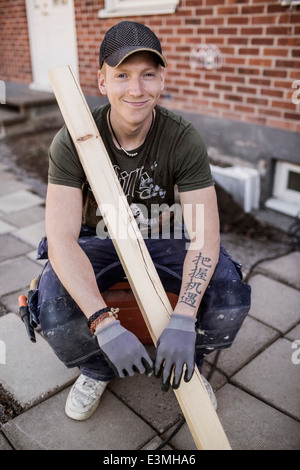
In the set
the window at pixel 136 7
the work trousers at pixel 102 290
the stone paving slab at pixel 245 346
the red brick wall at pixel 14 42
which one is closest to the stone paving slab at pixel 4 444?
the work trousers at pixel 102 290

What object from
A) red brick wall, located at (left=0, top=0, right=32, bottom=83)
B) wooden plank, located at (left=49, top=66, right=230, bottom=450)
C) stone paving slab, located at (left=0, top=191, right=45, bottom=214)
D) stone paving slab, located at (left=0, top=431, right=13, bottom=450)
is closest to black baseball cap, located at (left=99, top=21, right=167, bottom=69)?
wooden plank, located at (left=49, top=66, right=230, bottom=450)

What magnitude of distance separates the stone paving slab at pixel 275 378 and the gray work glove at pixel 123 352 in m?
0.73

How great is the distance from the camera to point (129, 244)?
165cm

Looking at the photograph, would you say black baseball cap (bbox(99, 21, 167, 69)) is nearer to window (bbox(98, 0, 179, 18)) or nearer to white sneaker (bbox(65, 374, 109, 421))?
white sneaker (bbox(65, 374, 109, 421))

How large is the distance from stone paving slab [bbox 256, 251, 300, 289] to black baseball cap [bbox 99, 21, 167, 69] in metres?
1.76

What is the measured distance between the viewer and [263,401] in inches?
77.4

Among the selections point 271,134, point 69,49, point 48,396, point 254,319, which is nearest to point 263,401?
point 254,319

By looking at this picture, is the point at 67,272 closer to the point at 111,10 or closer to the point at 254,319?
the point at 254,319

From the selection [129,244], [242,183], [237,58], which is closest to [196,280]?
[129,244]

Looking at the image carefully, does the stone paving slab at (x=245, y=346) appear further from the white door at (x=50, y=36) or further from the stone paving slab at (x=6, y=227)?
the white door at (x=50, y=36)

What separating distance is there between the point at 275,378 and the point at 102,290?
98cm

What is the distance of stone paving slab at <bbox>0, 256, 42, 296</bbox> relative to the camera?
2852mm

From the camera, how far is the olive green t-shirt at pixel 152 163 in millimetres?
1843

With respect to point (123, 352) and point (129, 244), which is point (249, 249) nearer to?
point (129, 244)
